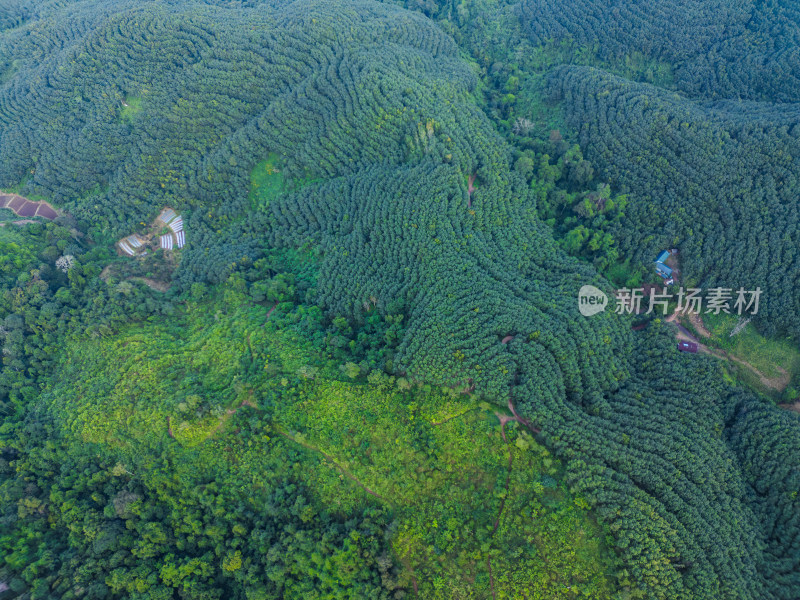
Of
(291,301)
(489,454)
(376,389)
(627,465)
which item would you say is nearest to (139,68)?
(291,301)

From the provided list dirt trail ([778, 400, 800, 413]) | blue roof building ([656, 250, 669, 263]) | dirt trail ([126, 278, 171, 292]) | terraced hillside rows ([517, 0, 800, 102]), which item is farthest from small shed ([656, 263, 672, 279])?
dirt trail ([126, 278, 171, 292])

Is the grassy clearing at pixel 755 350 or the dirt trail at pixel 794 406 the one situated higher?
the grassy clearing at pixel 755 350

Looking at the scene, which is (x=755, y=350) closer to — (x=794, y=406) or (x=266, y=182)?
(x=794, y=406)

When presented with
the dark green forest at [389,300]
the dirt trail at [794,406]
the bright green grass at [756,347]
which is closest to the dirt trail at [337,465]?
the dark green forest at [389,300]

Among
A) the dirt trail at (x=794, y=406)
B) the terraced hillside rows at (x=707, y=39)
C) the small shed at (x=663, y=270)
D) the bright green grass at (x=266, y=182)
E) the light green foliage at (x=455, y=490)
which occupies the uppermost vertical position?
the terraced hillside rows at (x=707, y=39)

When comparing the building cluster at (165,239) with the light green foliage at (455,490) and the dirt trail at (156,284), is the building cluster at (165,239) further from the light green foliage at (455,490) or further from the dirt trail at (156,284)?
the light green foliage at (455,490)

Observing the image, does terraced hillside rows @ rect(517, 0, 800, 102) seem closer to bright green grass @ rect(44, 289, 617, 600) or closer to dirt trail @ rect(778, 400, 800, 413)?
dirt trail @ rect(778, 400, 800, 413)

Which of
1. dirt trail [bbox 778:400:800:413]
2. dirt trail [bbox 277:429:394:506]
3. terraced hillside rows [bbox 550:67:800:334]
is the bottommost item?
dirt trail [bbox 277:429:394:506]
